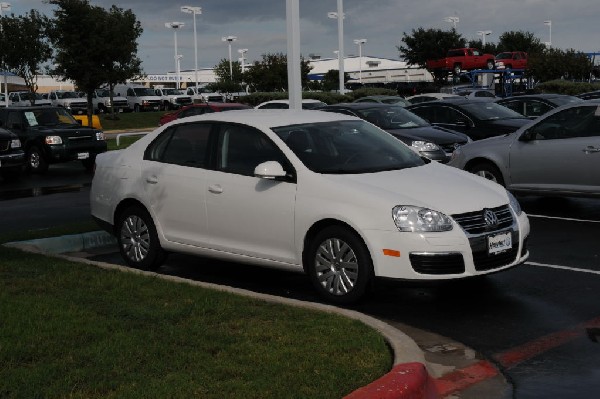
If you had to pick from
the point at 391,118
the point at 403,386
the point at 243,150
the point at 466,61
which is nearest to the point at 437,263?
the point at 403,386

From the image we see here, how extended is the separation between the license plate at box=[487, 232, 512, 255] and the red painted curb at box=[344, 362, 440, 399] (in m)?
2.16

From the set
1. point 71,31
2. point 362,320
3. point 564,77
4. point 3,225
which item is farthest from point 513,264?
point 564,77

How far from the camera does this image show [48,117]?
23.3 meters

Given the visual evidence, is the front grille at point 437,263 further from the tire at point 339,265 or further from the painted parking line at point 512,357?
the painted parking line at point 512,357

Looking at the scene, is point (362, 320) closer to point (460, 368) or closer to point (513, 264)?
point (460, 368)

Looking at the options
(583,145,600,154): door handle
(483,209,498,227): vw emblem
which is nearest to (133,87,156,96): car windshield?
(583,145,600,154): door handle

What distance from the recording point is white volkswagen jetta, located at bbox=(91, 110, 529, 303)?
7.10m

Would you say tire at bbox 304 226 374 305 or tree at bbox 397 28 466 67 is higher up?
tree at bbox 397 28 466 67

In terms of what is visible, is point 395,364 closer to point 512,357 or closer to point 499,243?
point 512,357

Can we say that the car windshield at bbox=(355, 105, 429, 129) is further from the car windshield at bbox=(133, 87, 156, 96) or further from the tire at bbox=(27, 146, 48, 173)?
the car windshield at bbox=(133, 87, 156, 96)

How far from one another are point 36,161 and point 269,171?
16.0 meters

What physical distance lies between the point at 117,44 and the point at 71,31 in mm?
2483

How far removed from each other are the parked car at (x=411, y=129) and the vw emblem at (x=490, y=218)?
814 centimetres

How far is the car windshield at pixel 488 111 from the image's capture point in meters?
18.1
